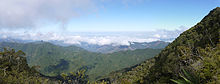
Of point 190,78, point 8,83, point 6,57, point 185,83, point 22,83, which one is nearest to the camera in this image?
point 185,83

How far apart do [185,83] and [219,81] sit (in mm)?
2258

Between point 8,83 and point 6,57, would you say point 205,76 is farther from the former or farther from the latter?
point 6,57

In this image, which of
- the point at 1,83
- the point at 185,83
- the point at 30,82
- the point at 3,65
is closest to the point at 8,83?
A: the point at 1,83

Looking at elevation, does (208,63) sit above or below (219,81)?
above

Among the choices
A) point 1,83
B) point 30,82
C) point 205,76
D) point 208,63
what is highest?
point 208,63

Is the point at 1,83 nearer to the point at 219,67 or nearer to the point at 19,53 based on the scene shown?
the point at 19,53

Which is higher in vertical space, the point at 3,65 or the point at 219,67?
the point at 219,67

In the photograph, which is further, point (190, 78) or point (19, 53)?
point (19, 53)

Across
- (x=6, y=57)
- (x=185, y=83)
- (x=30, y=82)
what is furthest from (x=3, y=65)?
(x=185, y=83)

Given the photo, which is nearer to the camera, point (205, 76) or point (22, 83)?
point (205, 76)

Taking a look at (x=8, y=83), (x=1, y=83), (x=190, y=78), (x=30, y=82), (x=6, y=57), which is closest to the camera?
(x=190, y=78)

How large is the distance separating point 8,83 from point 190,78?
49392mm

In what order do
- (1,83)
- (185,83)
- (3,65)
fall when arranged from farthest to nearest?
(3,65), (1,83), (185,83)

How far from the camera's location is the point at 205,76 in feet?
33.2
